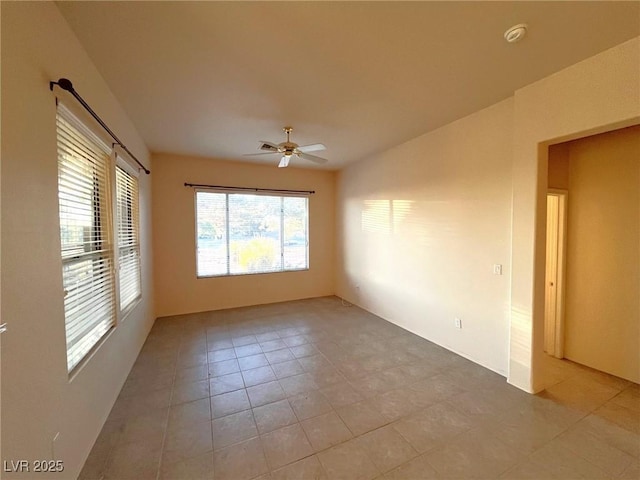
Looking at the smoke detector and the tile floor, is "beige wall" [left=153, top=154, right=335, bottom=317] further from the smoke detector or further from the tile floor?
the smoke detector

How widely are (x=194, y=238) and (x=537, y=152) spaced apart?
4.93 m

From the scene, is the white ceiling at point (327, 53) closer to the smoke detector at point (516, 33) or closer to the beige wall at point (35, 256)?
the smoke detector at point (516, 33)

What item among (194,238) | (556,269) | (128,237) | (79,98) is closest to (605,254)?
(556,269)

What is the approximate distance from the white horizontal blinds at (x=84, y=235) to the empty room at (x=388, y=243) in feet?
0.07

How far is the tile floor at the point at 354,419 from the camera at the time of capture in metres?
1.69

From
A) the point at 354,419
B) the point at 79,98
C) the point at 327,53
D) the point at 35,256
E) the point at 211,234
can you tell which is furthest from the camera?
the point at 211,234

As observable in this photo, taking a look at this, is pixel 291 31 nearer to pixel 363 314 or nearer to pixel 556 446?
pixel 556 446

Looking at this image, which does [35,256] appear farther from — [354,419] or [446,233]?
[446,233]

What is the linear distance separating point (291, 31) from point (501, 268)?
2.82 metres

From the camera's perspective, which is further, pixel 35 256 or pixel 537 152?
pixel 537 152

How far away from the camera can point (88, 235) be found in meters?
2.04

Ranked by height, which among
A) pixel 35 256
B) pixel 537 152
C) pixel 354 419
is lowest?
pixel 354 419

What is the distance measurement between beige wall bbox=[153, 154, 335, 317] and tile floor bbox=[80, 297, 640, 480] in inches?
58.8

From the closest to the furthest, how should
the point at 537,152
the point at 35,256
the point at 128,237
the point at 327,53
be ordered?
the point at 35,256, the point at 327,53, the point at 537,152, the point at 128,237
